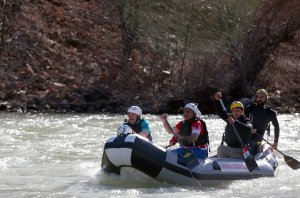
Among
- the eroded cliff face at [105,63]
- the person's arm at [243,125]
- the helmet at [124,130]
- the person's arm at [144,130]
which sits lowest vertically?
the eroded cliff face at [105,63]

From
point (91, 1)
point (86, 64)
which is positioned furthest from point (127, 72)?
point (91, 1)

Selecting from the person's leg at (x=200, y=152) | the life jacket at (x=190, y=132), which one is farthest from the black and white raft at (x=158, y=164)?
the life jacket at (x=190, y=132)

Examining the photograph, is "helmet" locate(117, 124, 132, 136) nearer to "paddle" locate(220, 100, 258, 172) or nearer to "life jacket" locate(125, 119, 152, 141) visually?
"life jacket" locate(125, 119, 152, 141)

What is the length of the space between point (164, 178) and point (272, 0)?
14.9 meters

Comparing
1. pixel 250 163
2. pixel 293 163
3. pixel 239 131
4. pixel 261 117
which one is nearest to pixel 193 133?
pixel 239 131

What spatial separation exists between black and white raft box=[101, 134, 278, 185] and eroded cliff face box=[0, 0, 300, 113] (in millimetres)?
10628

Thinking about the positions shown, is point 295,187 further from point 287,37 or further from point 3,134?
point 287,37

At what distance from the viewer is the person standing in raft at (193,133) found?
10.3m

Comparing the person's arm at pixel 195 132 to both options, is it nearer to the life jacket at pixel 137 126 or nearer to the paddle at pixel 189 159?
the paddle at pixel 189 159

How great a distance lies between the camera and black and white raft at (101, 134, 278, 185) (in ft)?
32.1

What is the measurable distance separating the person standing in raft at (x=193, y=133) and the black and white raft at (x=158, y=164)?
226 mm

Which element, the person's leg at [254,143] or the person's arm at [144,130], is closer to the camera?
the person's arm at [144,130]

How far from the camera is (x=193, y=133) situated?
33.7 feet

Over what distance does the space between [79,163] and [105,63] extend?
11684mm
